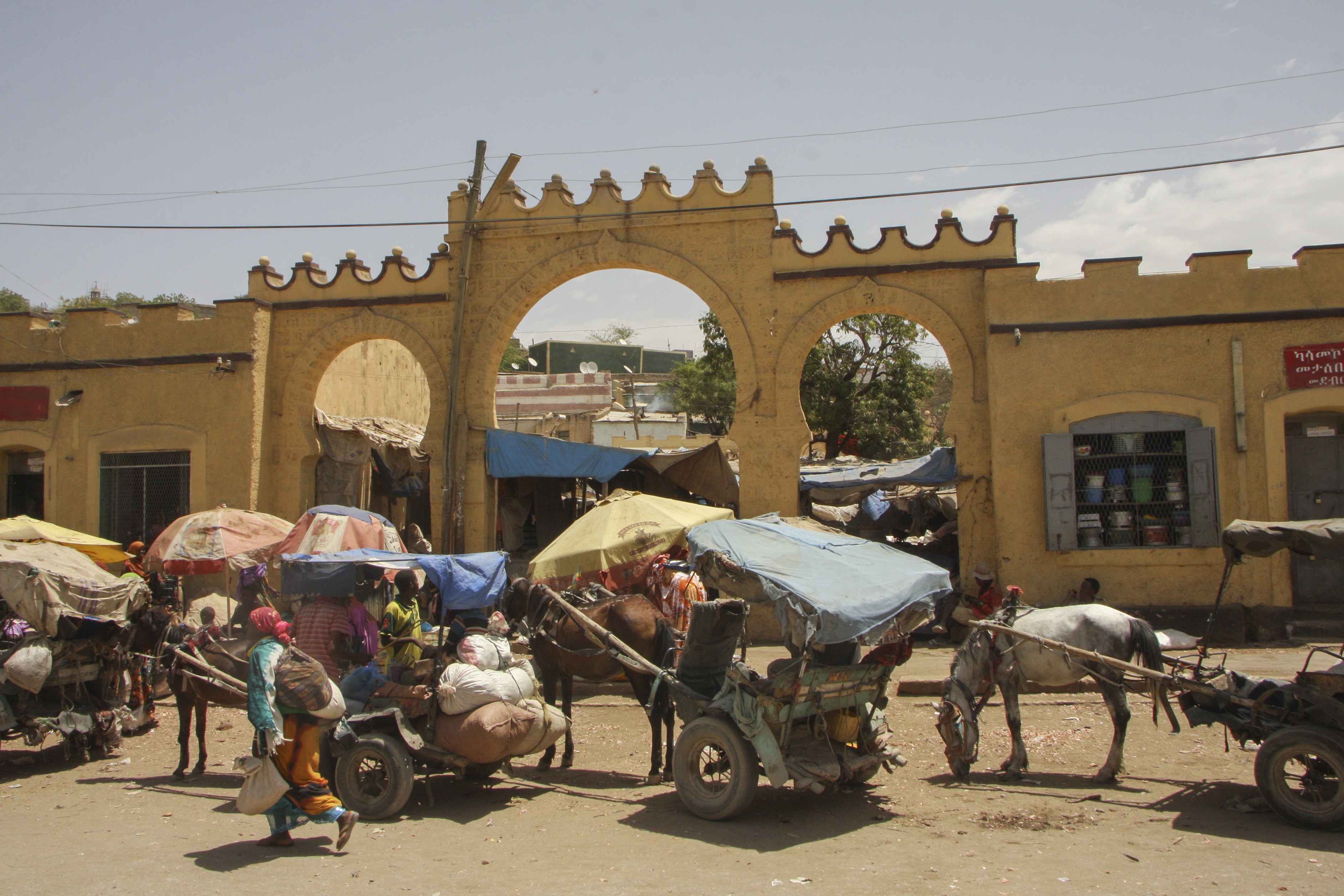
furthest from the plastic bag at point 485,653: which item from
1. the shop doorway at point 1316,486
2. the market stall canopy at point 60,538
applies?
the shop doorway at point 1316,486

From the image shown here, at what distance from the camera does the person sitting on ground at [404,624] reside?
381 inches

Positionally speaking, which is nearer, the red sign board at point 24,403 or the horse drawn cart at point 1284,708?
the horse drawn cart at point 1284,708

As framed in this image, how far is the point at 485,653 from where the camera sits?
7.50 m

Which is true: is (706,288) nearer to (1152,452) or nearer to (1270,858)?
(1152,452)

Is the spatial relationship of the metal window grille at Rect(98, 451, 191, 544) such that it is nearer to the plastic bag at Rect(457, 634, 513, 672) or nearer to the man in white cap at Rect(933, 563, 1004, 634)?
the plastic bag at Rect(457, 634, 513, 672)

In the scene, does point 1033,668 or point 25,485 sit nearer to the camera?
point 1033,668

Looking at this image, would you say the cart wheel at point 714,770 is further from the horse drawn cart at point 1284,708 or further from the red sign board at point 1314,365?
the red sign board at point 1314,365

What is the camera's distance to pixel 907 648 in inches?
293

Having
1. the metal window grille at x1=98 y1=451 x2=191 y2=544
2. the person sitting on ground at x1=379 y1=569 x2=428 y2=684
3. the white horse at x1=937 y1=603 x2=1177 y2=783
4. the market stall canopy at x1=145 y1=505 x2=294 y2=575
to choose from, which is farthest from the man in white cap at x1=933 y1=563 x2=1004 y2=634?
the metal window grille at x1=98 y1=451 x2=191 y2=544

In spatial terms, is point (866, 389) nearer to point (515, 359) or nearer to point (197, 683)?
point (197, 683)

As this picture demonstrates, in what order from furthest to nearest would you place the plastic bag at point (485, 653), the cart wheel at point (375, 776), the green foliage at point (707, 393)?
the green foliage at point (707, 393)
the plastic bag at point (485, 653)
the cart wheel at point (375, 776)

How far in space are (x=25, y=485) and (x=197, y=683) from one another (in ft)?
42.3

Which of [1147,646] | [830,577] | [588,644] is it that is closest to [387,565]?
[588,644]

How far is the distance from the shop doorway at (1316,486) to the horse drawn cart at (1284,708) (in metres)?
8.83
